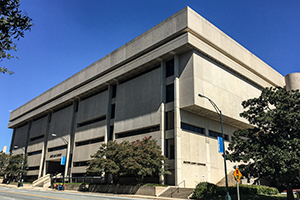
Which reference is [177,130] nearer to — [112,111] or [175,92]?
[175,92]

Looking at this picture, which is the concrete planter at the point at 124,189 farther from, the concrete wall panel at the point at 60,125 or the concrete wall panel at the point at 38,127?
the concrete wall panel at the point at 38,127

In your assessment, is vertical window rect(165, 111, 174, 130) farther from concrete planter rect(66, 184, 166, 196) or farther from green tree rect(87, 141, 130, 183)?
concrete planter rect(66, 184, 166, 196)

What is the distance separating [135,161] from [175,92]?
11.4m

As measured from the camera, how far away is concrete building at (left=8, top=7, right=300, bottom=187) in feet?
118

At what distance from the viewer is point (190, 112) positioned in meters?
38.1

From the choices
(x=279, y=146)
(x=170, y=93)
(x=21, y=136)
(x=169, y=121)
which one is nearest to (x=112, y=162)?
(x=169, y=121)

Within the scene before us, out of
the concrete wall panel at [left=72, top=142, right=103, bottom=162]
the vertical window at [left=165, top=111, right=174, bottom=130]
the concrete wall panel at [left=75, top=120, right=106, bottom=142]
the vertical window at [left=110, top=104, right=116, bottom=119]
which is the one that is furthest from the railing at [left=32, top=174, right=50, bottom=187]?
the vertical window at [left=165, top=111, right=174, bottom=130]

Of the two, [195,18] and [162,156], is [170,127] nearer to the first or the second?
[162,156]

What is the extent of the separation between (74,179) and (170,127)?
25.9 meters

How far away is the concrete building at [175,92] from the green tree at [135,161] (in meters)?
2.38

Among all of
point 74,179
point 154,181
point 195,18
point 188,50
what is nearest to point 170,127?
point 154,181

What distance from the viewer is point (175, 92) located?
36719 millimetres

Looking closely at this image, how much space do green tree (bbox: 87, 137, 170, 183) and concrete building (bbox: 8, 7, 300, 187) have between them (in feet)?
7.81

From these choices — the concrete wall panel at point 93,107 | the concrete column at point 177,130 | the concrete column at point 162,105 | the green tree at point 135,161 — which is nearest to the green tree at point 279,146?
the concrete column at point 177,130
